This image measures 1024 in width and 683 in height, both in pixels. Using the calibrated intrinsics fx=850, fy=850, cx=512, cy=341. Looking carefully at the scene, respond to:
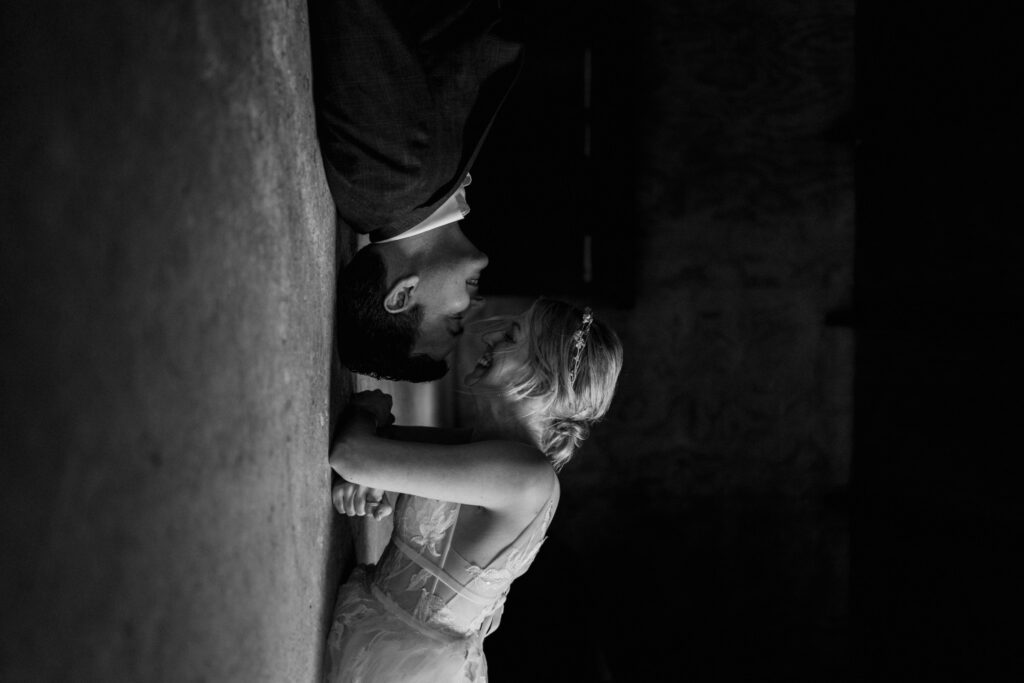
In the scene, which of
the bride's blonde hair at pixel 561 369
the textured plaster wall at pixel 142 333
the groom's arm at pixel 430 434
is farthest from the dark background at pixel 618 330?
the bride's blonde hair at pixel 561 369

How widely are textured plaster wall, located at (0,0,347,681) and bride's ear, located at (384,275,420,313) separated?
456 mm

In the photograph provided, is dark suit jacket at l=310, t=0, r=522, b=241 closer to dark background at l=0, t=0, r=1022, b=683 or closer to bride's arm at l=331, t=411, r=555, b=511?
dark background at l=0, t=0, r=1022, b=683

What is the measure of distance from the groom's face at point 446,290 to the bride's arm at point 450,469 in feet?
0.91

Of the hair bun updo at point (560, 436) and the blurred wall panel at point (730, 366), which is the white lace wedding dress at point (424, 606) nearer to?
the hair bun updo at point (560, 436)

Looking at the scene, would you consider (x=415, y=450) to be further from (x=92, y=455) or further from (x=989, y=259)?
(x=989, y=259)

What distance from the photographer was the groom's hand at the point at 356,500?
193cm

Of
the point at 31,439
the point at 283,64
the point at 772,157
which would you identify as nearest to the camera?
the point at 31,439

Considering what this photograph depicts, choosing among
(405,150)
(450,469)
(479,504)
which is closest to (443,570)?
(479,504)

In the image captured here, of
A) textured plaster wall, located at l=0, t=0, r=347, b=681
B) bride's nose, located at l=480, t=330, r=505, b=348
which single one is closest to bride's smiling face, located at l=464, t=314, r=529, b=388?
bride's nose, located at l=480, t=330, r=505, b=348

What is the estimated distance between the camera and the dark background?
3.70ft

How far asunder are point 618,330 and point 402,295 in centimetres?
362

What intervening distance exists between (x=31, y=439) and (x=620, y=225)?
14.8 ft

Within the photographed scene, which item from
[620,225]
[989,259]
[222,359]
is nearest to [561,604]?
[620,225]

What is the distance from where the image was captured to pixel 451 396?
18.9 ft
